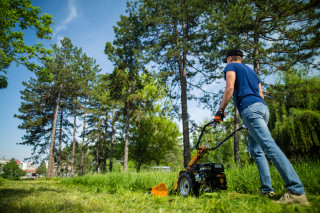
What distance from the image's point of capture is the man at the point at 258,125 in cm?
210

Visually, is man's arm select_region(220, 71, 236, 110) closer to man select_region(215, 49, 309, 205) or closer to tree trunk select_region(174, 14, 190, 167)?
man select_region(215, 49, 309, 205)

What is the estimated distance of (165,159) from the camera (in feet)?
66.6

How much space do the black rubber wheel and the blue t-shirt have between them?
57.1 inches

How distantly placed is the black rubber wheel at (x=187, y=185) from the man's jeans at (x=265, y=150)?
1.03m

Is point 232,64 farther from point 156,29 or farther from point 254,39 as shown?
point 156,29

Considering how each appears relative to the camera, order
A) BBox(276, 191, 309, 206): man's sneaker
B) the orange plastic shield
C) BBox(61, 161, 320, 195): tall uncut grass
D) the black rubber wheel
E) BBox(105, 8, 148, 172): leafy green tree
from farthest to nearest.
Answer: BBox(105, 8, 148, 172): leafy green tree < the orange plastic shield < the black rubber wheel < BBox(61, 161, 320, 195): tall uncut grass < BBox(276, 191, 309, 206): man's sneaker

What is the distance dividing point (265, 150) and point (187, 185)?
63.2 inches

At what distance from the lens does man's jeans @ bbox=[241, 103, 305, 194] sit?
6.90 ft

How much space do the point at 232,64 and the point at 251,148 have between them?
4.58 ft

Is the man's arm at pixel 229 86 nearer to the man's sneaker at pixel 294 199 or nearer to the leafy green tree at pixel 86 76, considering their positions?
the man's sneaker at pixel 294 199

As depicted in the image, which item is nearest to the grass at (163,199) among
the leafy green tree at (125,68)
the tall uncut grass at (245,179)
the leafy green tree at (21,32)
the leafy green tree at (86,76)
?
the tall uncut grass at (245,179)

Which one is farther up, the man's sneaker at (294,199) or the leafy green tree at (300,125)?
the leafy green tree at (300,125)

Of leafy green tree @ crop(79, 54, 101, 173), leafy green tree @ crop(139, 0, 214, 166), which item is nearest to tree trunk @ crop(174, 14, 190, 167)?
leafy green tree @ crop(139, 0, 214, 166)

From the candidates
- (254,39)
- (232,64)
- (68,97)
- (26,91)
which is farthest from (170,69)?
(26,91)
